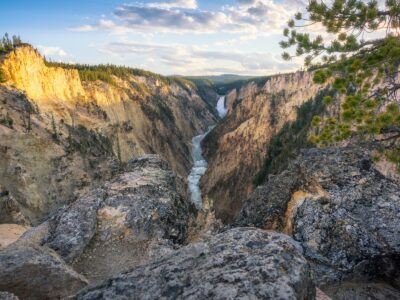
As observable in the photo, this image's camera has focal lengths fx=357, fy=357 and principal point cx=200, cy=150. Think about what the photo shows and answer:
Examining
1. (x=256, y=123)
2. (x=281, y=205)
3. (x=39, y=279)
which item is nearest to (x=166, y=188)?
(x=281, y=205)

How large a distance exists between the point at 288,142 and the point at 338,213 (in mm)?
56489

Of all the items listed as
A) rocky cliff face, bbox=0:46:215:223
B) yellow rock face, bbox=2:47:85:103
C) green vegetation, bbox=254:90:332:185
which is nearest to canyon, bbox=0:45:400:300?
rocky cliff face, bbox=0:46:215:223

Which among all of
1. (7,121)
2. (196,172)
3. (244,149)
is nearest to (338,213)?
(7,121)

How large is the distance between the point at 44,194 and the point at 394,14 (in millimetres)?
38328

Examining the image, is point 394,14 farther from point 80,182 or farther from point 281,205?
point 80,182

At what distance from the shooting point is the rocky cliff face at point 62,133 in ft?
124

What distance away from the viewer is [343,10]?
305 inches

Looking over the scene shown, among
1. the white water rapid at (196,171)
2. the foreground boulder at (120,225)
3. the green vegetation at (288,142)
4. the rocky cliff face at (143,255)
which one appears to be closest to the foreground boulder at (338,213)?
the rocky cliff face at (143,255)

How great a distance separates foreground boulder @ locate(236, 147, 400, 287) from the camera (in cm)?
840

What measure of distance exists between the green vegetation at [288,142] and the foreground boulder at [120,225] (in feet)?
133

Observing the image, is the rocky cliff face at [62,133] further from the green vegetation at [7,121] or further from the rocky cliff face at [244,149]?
the rocky cliff face at [244,149]

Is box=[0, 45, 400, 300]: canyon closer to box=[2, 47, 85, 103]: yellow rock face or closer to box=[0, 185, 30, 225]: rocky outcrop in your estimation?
box=[0, 185, 30, 225]: rocky outcrop

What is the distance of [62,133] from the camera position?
167ft

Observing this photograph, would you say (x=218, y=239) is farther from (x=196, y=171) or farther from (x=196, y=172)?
(x=196, y=171)
